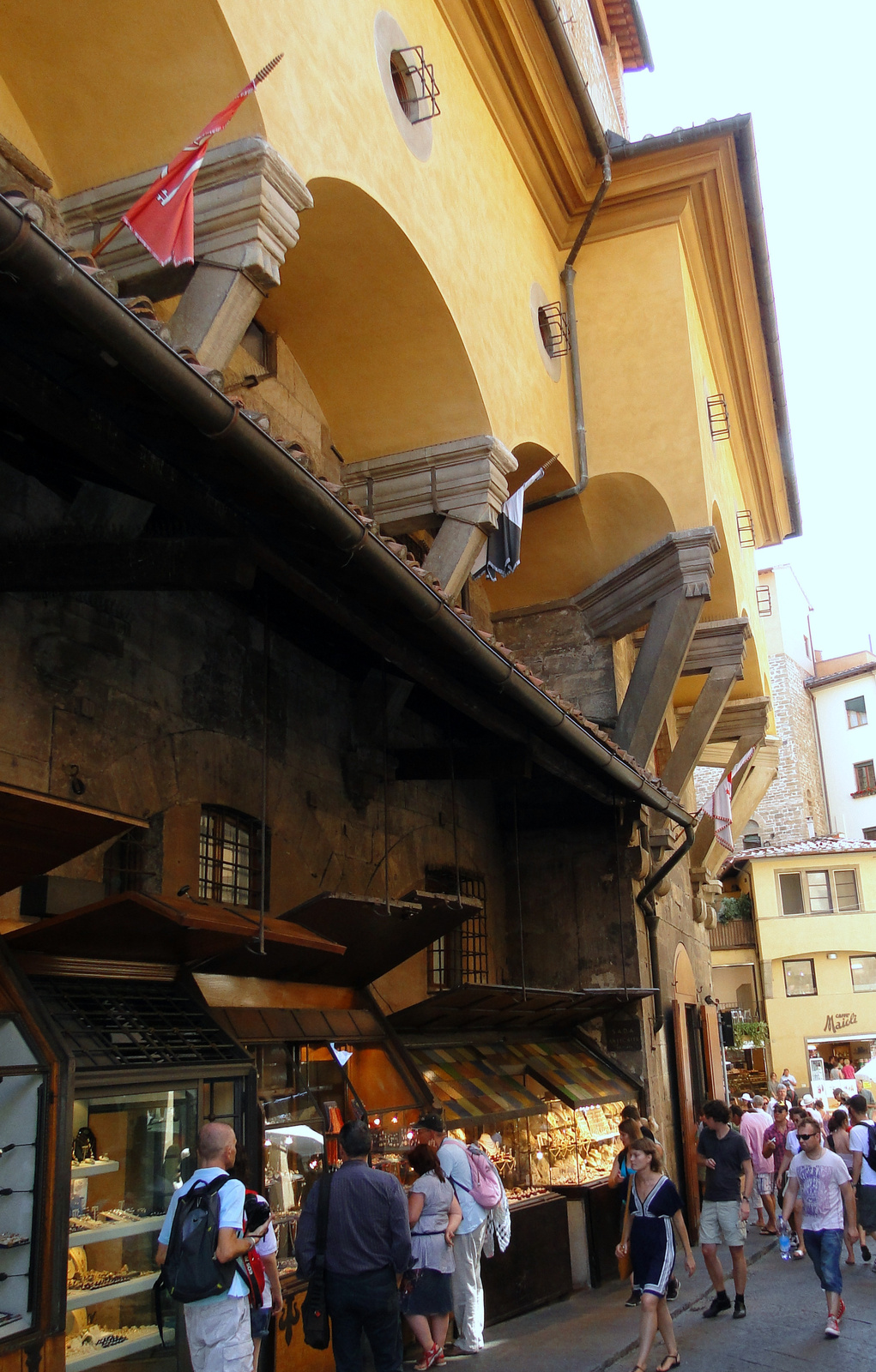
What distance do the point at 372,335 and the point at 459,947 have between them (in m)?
6.39

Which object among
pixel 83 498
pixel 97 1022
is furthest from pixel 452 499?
pixel 97 1022

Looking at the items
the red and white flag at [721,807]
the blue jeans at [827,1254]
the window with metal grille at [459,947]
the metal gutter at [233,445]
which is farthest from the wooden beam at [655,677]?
the blue jeans at [827,1254]

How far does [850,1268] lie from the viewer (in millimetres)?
11312

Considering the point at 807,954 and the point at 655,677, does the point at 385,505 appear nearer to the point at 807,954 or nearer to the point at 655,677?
the point at 655,677

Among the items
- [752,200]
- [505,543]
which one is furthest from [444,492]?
[752,200]

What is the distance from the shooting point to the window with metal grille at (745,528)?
781 inches

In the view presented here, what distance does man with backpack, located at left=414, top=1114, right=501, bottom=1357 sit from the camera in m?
7.75

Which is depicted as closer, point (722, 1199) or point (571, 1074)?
point (722, 1199)

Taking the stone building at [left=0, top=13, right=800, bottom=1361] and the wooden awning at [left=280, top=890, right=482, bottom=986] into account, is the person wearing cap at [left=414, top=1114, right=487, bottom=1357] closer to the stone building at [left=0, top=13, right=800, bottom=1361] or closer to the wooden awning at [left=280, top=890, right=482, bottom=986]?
the stone building at [left=0, top=13, right=800, bottom=1361]

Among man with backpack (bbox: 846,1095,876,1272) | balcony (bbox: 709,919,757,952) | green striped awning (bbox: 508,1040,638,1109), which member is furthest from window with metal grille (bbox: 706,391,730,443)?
balcony (bbox: 709,919,757,952)

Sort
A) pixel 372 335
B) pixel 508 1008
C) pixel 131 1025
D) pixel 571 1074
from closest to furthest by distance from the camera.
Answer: pixel 131 1025 → pixel 372 335 → pixel 508 1008 → pixel 571 1074

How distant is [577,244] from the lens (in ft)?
48.6

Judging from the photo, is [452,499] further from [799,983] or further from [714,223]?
[799,983]

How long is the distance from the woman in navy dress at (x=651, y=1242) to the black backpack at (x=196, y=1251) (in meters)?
3.34
